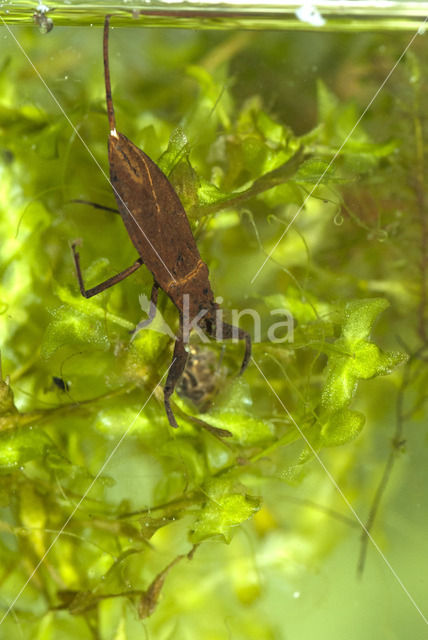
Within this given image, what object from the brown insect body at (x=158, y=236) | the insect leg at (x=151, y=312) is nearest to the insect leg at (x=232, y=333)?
the brown insect body at (x=158, y=236)

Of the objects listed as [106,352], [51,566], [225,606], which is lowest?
[225,606]

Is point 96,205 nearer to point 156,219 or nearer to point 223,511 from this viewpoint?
point 156,219

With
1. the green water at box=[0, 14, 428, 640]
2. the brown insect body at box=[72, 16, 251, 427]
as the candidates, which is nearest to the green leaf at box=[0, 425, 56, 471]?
the green water at box=[0, 14, 428, 640]

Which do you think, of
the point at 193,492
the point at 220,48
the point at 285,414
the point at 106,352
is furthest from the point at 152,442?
the point at 220,48

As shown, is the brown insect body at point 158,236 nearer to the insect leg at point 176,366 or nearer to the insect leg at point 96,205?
the insect leg at point 176,366

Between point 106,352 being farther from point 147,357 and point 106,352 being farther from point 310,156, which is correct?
point 310,156

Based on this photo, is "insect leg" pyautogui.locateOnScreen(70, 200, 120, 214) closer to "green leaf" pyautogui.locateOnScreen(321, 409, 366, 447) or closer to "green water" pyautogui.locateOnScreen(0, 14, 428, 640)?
"green water" pyautogui.locateOnScreen(0, 14, 428, 640)
